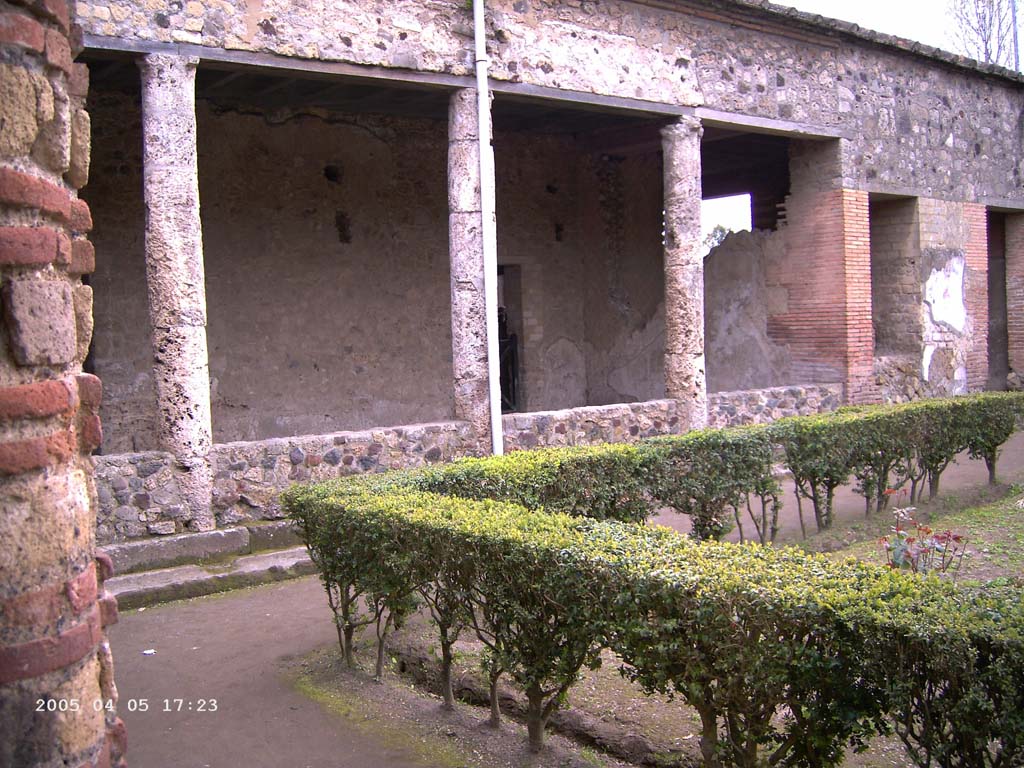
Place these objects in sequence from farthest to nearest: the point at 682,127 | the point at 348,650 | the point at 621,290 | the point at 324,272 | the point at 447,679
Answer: the point at 621,290
the point at 324,272
the point at 682,127
the point at 348,650
the point at 447,679

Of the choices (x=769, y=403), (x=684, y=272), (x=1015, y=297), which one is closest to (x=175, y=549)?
(x=684, y=272)

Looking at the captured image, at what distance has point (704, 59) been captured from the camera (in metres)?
10.2

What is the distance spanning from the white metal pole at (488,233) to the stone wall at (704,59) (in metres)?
0.16

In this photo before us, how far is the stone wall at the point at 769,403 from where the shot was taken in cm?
1067

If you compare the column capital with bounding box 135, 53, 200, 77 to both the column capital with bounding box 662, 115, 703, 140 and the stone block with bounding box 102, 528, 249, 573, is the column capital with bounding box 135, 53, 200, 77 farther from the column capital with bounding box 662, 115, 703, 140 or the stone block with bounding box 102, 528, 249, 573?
the column capital with bounding box 662, 115, 703, 140

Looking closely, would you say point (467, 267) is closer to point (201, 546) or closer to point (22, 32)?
point (201, 546)

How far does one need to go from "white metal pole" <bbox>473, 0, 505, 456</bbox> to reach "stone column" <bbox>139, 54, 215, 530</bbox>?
8.00 feet

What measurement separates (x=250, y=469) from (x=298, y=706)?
3010 millimetres

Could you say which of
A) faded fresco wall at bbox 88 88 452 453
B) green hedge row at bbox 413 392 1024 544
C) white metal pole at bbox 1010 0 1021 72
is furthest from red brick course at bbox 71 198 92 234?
white metal pole at bbox 1010 0 1021 72

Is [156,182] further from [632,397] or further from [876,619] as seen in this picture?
[632,397]

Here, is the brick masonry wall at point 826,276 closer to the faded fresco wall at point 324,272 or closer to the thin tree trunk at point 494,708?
the faded fresco wall at point 324,272

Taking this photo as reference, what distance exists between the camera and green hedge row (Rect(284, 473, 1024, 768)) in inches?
104

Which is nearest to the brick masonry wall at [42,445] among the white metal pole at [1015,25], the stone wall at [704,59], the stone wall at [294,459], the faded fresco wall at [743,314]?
the stone wall at [294,459]

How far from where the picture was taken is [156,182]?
22.6 ft
